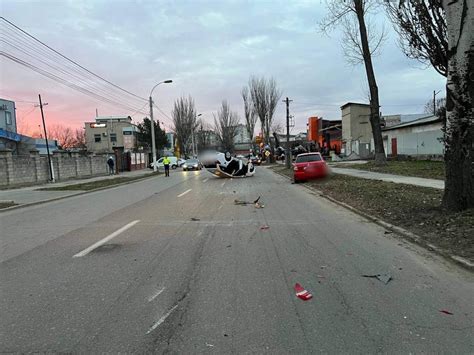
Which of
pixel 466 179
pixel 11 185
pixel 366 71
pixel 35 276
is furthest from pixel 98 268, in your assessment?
pixel 366 71

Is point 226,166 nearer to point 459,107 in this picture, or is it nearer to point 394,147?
point 394,147

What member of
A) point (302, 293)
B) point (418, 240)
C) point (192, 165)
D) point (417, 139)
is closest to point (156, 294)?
point (302, 293)

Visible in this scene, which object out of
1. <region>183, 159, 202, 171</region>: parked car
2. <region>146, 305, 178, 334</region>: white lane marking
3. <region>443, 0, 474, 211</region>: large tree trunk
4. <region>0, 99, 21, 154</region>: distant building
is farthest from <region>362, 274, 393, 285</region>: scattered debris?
<region>0, 99, 21, 154</region>: distant building

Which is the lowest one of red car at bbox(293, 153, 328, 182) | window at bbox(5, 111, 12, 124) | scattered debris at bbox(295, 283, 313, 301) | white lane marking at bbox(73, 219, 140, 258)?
scattered debris at bbox(295, 283, 313, 301)

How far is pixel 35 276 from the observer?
5.51 metres

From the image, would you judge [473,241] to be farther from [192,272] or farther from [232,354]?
[232,354]

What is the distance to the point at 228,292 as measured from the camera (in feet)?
15.4

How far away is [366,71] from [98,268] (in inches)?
966

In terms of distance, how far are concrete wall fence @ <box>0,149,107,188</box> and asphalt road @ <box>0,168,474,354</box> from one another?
18690 mm

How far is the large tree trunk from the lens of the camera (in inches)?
303

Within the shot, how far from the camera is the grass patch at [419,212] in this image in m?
6.68

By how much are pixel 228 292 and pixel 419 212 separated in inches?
241

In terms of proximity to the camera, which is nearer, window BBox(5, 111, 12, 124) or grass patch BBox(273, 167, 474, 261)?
grass patch BBox(273, 167, 474, 261)

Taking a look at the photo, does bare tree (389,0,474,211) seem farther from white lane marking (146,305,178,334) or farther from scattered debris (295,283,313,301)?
white lane marking (146,305,178,334)
